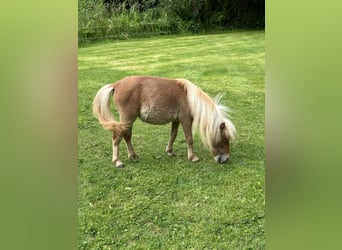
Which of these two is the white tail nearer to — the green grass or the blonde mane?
the green grass

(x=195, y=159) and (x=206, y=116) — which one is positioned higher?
(x=206, y=116)

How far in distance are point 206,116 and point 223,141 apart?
11 cm

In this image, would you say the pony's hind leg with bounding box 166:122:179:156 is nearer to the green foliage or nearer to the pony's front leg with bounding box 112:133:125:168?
the pony's front leg with bounding box 112:133:125:168

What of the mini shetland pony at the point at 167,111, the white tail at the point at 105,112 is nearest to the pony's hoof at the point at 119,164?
the mini shetland pony at the point at 167,111

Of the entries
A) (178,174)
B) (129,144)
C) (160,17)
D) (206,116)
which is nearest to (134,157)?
(129,144)

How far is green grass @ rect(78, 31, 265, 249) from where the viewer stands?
1604mm

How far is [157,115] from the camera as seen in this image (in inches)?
66.1

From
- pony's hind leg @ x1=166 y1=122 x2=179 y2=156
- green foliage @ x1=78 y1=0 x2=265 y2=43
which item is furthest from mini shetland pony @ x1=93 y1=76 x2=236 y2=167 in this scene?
green foliage @ x1=78 y1=0 x2=265 y2=43

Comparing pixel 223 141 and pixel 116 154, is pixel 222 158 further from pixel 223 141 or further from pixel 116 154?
pixel 116 154

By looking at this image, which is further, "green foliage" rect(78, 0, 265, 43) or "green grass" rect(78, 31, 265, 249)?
"green foliage" rect(78, 0, 265, 43)

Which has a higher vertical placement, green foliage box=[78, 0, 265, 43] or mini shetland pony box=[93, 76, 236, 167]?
green foliage box=[78, 0, 265, 43]
